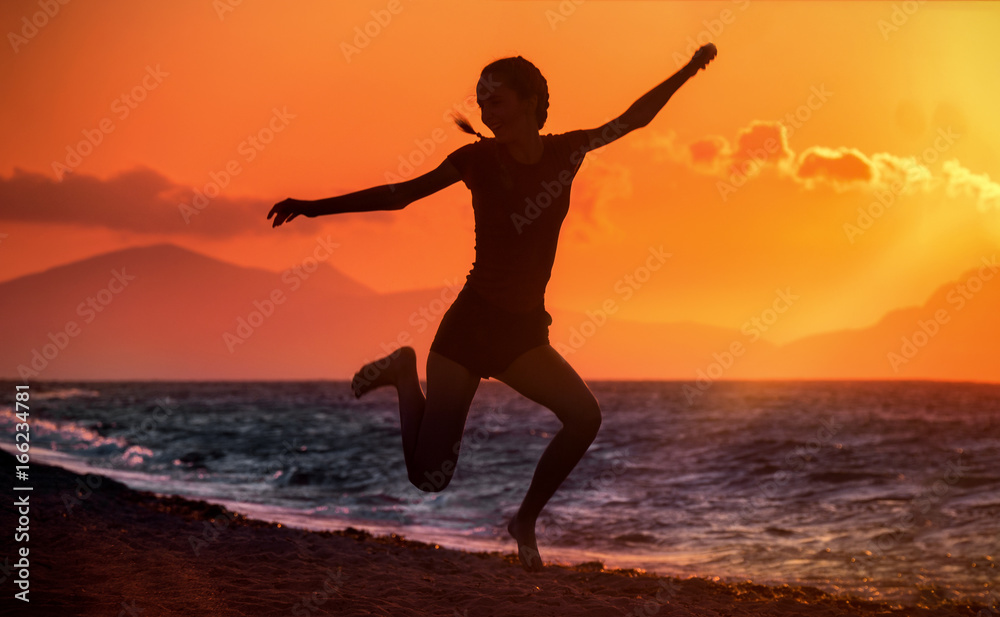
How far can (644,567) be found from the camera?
11.2m

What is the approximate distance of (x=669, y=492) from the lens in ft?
61.0

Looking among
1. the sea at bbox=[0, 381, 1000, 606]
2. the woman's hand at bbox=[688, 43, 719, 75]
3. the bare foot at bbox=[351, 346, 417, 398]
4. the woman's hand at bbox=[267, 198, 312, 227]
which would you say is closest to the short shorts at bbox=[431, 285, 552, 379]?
the bare foot at bbox=[351, 346, 417, 398]

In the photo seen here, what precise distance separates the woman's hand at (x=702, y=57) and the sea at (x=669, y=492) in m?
7.20

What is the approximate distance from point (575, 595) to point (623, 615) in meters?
0.83

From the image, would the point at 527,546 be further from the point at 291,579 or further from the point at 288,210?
the point at 291,579

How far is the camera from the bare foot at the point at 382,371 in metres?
4.53

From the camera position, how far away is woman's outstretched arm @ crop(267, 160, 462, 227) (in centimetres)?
385

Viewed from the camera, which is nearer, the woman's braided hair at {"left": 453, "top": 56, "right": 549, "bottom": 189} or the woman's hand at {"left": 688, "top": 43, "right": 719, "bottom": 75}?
the woman's braided hair at {"left": 453, "top": 56, "right": 549, "bottom": 189}

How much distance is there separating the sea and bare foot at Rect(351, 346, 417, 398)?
7026 millimetres

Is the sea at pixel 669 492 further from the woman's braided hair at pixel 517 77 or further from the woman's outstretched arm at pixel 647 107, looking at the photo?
the woman's braided hair at pixel 517 77

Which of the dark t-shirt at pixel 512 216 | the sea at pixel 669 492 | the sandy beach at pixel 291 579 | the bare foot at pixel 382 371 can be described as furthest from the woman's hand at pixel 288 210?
the sea at pixel 669 492

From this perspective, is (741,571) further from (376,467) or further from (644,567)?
(376,467)

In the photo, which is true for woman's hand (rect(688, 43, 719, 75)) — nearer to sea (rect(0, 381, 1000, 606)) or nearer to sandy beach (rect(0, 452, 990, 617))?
sandy beach (rect(0, 452, 990, 617))

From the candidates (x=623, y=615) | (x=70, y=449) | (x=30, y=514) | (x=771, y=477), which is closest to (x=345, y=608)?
(x=623, y=615)
